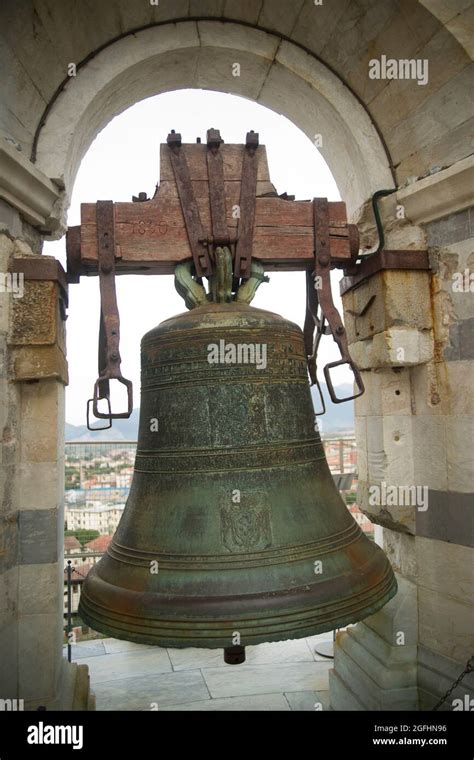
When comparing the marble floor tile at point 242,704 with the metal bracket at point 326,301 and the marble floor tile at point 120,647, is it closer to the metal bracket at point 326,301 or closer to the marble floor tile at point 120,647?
the marble floor tile at point 120,647

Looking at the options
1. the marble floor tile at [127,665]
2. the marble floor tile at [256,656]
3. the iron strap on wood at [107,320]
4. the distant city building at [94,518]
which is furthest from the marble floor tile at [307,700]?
the distant city building at [94,518]

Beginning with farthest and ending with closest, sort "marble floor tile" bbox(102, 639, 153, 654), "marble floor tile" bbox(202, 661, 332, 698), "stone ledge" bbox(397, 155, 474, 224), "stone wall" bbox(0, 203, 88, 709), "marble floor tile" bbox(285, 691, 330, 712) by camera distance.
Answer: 1. "marble floor tile" bbox(102, 639, 153, 654)
2. "marble floor tile" bbox(202, 661, 332, 698)
3. "marble floor tile" bbox(285, 691, 330, 712)
4. "stone ledge" bbox(397, 155, 474, 224)
5. "stone wall" bbox(0, 203, 88, 709)

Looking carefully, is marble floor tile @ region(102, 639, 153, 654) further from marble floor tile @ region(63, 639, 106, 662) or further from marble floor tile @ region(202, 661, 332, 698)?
marble floor tile @ region(202, 661, 332, 698)

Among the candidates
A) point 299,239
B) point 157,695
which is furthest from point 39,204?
point 157,695

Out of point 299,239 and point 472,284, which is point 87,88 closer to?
point 299,239

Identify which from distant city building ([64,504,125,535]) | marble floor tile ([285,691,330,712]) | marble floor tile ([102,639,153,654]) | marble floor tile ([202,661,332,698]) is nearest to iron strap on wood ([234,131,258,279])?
marble floor tile ([285,691,330,712])

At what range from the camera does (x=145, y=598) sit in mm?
1553

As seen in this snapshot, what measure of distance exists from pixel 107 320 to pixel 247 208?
0.80 meters

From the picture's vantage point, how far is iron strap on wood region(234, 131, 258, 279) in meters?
2.21

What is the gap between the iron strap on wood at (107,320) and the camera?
1.94 metres

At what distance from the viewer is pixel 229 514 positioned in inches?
66.3

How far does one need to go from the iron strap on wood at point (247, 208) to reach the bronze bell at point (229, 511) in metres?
0.27

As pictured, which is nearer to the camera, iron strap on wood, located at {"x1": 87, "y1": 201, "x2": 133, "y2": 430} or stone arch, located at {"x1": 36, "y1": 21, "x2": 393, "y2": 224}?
iron strap on wood, located at {"x1": 87, "y1": 201, "x2": 133, "y2": 430}

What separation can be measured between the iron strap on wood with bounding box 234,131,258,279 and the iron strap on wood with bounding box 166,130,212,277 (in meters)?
0.13
